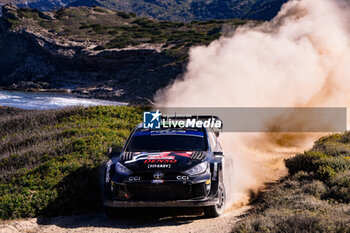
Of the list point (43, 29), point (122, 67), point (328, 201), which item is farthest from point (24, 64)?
point (328, 201)

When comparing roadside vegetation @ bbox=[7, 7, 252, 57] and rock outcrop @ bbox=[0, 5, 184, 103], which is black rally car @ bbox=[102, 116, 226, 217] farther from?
roadside vegetation @ bbox=[7, 7, 252, 57]

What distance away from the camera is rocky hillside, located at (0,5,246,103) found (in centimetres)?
5900

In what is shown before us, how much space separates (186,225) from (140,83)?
5084 centimetres

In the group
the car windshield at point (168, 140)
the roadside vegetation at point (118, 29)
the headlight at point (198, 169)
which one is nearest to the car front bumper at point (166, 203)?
the headlight at point (198, 169)

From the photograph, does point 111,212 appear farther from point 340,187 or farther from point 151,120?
point 340,187

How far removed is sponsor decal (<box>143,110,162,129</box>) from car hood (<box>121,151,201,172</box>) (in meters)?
1.35

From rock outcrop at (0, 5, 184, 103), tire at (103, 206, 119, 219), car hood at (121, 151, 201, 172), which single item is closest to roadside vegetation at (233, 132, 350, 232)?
car hood at (121, 151, 201, 172)

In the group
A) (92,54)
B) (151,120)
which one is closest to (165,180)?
(151,120)

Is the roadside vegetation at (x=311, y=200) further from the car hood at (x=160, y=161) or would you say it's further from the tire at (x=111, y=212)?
the tire at (x=111, y=212)

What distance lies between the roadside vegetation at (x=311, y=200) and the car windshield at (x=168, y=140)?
1775 mm

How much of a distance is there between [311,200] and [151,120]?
3958 mm

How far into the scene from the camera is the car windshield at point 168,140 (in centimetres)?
904

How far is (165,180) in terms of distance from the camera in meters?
7.88

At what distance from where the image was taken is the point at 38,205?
908cm
